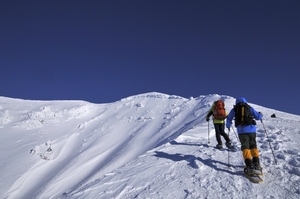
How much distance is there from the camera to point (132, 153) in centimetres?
1719

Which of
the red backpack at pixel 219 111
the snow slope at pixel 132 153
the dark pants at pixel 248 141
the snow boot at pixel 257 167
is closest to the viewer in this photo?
the snow boot at pixel 257 167

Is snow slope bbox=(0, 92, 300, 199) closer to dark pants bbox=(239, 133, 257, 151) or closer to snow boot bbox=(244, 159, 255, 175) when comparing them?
snow boot bbox=(244, 159, 255, 175)

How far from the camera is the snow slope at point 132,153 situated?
166 inches

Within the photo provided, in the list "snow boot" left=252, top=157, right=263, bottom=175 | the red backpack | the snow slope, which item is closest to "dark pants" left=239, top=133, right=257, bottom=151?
"snow boot" left=252, top=157, right=263, bottom=175

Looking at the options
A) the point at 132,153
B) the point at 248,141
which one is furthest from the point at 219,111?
the point at 132,153

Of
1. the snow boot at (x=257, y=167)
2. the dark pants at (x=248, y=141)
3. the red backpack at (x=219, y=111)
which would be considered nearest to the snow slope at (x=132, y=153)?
the snow boot at (x=257, y=167)

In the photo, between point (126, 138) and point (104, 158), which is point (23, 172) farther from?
point (126, 138)

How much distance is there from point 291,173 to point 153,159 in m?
3.83

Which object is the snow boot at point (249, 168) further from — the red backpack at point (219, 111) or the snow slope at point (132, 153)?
the red backpack at point (219, 111)

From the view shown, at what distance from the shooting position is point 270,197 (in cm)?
346

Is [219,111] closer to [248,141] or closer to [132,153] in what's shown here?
[248,141]

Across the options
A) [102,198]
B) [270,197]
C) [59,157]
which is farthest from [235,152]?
[59,157]

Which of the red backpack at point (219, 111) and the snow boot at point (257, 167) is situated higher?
the red backpack at point (219, 111)

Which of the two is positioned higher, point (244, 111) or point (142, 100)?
point (142, 100)
